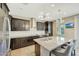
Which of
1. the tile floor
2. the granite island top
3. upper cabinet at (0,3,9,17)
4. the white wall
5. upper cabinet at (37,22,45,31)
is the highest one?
upper cabinet at (0,3,9,17)

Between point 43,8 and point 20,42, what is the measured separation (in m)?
0.78

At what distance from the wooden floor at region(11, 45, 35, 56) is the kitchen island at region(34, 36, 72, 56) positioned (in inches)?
3.0

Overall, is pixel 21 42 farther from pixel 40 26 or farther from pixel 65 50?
pixel 65 50

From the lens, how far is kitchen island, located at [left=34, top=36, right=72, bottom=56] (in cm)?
171

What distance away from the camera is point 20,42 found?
1.73 meters

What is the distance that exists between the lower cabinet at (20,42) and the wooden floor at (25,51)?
0.06 metres

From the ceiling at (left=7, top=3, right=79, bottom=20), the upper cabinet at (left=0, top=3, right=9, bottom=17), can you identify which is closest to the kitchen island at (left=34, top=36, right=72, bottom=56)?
the ceiling at (left=7, top=3, right=79, bottom=20)

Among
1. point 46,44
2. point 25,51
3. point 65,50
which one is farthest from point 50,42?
point 25,51

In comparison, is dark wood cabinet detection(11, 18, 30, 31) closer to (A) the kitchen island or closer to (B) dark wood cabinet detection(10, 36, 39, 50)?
(B) dark wood cabinet detection(10, 36, 39, 50)

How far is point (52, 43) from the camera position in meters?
1.74

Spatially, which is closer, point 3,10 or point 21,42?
point 3,10

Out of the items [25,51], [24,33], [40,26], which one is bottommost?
[25,51]

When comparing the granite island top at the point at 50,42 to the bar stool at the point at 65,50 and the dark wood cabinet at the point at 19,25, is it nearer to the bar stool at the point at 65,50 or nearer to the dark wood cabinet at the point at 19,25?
the bar stool at the point at 65,50

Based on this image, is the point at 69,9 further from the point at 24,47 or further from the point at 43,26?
the point at 24,47
